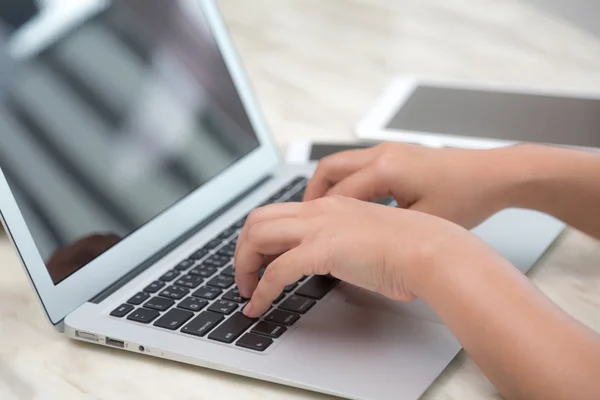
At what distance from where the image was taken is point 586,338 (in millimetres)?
623

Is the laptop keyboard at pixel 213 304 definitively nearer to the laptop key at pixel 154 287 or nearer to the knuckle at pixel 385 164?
the laptop key at pixel 154 287

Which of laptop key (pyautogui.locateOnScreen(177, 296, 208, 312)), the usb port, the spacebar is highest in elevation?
the usb port

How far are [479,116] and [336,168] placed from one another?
328mm

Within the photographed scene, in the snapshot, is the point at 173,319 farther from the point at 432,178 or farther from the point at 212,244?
the point at 432,178

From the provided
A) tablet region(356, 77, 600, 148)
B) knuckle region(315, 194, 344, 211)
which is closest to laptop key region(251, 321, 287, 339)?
knuckle region(315, 194, 344, 211)

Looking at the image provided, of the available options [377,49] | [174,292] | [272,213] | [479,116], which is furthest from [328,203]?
[377,49]

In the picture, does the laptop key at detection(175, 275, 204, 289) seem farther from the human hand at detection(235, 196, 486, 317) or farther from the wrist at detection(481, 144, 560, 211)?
the wrist at detection(481, 144, 560, 211)

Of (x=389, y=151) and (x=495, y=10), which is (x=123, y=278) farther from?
(x=495, y=10)

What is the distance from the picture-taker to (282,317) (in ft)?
2.40

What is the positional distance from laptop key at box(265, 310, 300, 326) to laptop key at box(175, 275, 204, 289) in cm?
8

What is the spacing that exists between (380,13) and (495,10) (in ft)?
0.63

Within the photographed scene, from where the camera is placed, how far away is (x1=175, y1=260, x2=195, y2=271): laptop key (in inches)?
31.9

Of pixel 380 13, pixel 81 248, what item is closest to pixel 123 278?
pixel 81 248

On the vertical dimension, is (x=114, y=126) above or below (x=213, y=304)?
above
